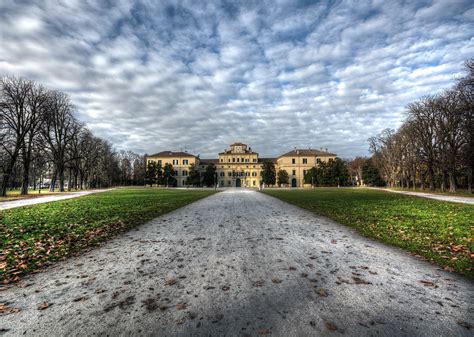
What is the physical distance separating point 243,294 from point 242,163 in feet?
253

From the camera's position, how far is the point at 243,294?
3406 mm

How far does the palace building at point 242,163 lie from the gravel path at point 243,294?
232 ft

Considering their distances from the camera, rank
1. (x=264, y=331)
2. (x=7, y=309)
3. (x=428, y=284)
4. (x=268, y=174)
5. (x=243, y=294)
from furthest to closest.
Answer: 1. (x=268, y=174)
2. (x=428, y=284)
3. (x=243, y=294)
4. (x=7, y=309)
5. (x=264, y=331)

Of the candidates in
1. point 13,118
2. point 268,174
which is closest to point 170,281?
point 13,118

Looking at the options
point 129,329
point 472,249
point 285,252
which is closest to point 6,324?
point 129,329

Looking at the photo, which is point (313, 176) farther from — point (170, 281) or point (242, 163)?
point (170, 281)

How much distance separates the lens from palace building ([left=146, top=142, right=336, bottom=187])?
76125mm

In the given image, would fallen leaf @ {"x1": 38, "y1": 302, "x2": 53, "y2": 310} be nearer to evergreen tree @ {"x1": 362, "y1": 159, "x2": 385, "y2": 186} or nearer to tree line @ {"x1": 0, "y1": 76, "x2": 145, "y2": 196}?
tree line @ {"x1": 0, "y1": 76, "x2": 145, "y2": 196}

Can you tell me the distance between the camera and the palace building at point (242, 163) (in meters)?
76.1

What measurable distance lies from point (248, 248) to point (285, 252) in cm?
93

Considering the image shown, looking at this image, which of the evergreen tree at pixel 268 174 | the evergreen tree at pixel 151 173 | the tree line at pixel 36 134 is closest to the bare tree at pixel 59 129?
the tree line at pixel 36 134

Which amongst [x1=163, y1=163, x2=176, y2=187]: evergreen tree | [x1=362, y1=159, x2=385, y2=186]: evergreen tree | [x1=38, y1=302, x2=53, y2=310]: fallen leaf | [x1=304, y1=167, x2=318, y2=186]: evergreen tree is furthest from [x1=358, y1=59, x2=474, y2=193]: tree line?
[x1=163, y1=163, x2=176, y2=187]: evergreen tree

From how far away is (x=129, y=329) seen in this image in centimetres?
262

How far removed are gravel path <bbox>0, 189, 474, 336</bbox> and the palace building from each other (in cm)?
7057
